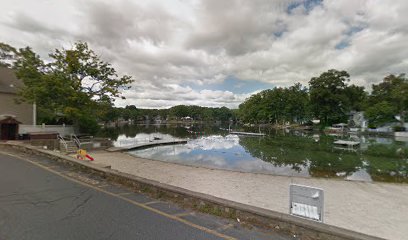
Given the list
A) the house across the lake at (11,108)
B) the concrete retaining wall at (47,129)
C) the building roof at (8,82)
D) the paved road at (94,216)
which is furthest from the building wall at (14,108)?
the paved road at (94,216)

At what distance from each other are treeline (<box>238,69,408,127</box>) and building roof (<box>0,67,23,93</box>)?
6575 centimetres

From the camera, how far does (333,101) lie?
193 ft

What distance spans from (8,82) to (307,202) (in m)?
33.8

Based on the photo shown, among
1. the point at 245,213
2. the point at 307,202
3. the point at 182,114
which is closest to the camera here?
the point at 307,202

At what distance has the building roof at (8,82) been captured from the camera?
2334cm

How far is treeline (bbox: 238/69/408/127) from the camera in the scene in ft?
149

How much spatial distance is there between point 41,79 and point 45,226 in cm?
2301

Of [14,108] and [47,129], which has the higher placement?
[14,108]

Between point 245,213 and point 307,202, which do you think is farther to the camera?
point 245,213

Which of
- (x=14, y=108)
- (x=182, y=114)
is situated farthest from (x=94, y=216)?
(x=182, y=114)

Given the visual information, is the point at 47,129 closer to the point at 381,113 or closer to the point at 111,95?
the point at 111,95

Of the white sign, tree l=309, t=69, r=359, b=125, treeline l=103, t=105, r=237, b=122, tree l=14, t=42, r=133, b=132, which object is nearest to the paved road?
the white sign

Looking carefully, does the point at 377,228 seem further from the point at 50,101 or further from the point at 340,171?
the point at 50,101

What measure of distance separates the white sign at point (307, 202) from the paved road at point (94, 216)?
0.69 meters
